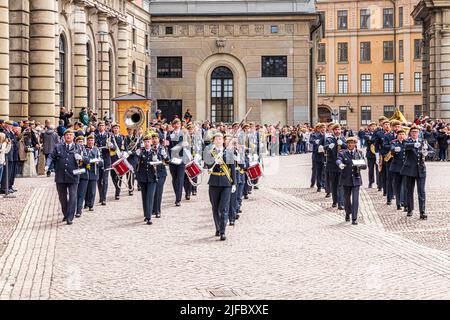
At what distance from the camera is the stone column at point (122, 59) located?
48.3 meters

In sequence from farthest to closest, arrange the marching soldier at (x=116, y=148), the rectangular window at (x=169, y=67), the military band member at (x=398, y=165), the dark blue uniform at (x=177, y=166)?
the rectangular window at (x=169, y=67) → the marching soldier at (x=116, y=148) → the dark blue uniform at (x=177, y=166) → the military band member at (x=398, y=165)

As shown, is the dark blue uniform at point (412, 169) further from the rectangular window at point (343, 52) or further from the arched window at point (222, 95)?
the rectangular window at point (343, 52)

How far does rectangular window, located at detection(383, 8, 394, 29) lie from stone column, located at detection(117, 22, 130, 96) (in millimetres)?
44911

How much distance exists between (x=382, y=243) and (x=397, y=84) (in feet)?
242

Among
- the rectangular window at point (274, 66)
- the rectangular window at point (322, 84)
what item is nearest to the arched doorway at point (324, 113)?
the rectangular window at point (322, 84)

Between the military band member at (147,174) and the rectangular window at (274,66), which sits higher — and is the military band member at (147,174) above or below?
below

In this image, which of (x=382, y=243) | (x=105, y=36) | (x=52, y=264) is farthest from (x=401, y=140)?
(x=105, y=36)

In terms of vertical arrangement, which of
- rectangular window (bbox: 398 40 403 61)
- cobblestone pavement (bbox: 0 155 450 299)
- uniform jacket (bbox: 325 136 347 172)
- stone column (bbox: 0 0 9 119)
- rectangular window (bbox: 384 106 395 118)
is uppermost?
rectangular window (bbox: 398 40 403 61)

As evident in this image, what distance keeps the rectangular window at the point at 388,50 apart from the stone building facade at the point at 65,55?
134ft

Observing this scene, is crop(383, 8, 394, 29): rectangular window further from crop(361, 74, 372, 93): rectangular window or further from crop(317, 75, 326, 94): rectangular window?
crop(317, 75, 326, 94): rectangular window

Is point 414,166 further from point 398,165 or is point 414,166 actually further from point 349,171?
point 349,171

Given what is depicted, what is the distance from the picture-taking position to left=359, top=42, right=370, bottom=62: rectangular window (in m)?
89.6

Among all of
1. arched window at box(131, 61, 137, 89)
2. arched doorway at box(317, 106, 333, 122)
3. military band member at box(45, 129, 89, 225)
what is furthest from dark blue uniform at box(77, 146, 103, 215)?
arched doorway at box(317, 106, 333, 122)

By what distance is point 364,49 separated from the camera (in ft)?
294
